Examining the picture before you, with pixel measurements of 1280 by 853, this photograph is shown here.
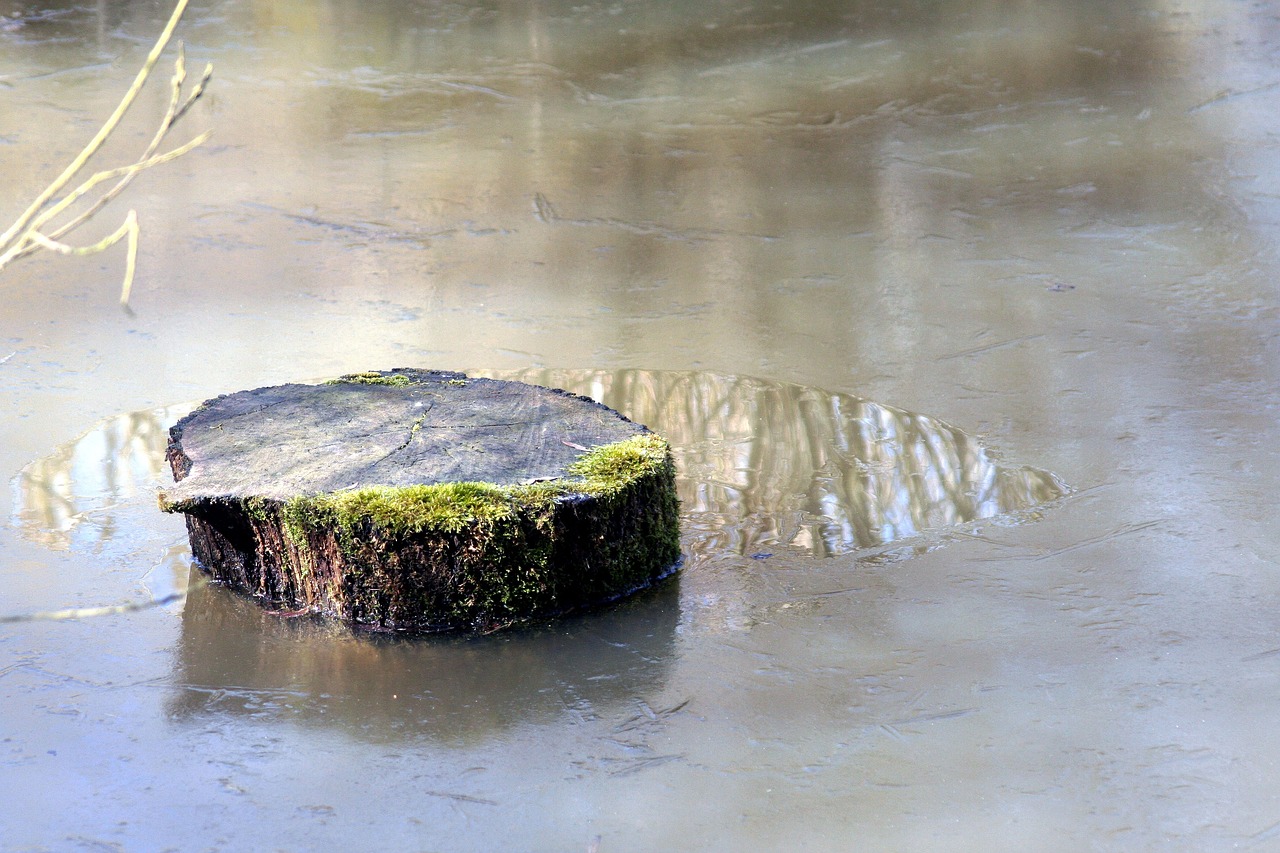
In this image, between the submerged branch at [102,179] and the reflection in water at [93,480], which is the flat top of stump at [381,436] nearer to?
the reflection in water at [93,480]

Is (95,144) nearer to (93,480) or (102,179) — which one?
(102,179)

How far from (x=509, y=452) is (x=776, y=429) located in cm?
133

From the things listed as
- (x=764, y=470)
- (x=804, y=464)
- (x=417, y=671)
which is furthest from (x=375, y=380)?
(x=804, y=464)

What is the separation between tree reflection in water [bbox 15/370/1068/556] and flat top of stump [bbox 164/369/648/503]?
0.48 metres

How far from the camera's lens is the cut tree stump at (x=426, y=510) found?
288 cm

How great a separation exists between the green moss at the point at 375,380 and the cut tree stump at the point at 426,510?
251 millimetres

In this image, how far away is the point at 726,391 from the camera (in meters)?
4.48

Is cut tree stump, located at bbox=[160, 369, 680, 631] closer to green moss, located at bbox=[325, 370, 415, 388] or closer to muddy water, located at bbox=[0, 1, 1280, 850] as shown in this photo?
muddy water, located at bbox=[0, 1, 1280, 850]

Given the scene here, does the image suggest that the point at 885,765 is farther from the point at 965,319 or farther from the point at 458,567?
the point at 965,319

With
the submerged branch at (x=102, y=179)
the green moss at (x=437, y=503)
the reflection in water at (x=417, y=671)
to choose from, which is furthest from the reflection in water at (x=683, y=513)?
the submerged branch at (x=102, y=179)

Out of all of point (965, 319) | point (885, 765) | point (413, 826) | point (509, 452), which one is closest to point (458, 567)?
point (509, 452)

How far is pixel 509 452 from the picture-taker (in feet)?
10.2

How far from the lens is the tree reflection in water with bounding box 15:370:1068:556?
352 cm

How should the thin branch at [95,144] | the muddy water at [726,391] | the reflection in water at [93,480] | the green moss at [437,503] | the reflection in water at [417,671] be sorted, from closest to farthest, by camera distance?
the thin branch at [95,144] < the muddy water at [726,391] < the reflection in water at [417,671] < the green moss at [437,503] < the reflection in water at [93,480]
